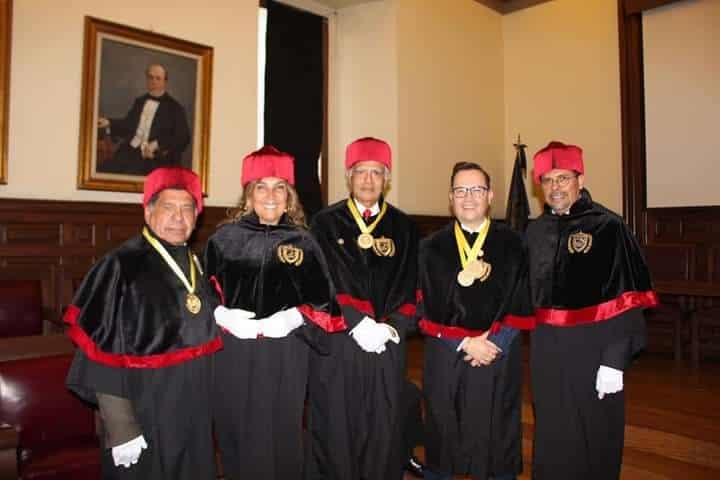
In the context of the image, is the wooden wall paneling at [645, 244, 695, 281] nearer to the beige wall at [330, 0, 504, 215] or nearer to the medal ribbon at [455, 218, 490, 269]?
the beige wall at [330, 0, 504, 215]

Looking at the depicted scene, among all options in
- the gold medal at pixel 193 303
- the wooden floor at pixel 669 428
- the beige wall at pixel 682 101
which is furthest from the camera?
the beige wall at pixel 682 101

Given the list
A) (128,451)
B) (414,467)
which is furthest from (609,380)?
(128,451)

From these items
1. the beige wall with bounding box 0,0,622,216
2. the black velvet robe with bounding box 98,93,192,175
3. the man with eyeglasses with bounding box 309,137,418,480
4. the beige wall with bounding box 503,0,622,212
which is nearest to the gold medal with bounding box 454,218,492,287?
the man with eyeglasses with bounding box 309,137,418,480

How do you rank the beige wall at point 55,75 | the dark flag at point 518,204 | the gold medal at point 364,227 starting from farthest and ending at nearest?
1. the dark flag at point 518,204
2. the beige wall at point 55,75
3. the gold medal at point 364,227

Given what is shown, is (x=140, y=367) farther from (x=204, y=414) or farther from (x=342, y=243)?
(x=342, y=243)

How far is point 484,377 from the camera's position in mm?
2803

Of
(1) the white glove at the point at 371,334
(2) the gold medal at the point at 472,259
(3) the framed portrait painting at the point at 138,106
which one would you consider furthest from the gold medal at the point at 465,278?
(3) the framed portrait painting at the point at 138,106

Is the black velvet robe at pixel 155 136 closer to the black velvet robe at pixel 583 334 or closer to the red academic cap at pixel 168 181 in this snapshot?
the red academic cap at pixel 168 181

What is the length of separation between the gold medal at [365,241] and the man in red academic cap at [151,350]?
0.90m

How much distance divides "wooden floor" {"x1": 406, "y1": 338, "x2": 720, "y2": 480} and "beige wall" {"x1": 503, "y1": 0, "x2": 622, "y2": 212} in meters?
3.21

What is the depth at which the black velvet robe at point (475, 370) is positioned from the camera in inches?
109

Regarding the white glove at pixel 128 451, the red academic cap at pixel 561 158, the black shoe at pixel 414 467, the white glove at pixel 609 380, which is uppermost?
the red academic cap at pixel 561 158

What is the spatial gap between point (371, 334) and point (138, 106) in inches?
155

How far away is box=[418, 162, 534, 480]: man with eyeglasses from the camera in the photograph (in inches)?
109
